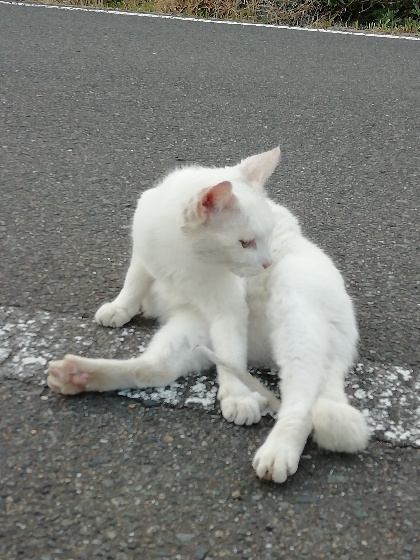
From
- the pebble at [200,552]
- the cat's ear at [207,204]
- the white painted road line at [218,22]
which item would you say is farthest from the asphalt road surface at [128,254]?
the cat's ear at [207,204]

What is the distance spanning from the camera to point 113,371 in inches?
83.7

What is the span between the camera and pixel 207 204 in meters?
2.26

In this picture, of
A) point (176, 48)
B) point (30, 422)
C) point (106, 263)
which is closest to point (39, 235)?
point (106, 263)

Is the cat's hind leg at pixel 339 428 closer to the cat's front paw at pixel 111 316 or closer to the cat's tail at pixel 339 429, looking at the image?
the cat's tail at pixel 339 429

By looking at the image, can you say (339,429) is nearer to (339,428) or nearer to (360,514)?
(339,428)

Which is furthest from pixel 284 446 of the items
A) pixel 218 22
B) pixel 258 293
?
pixel 218 22

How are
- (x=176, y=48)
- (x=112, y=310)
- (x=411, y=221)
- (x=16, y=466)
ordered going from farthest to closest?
(x=176, y=48) < (x=411, y=221) < (x=112, y=310) < (x=16, y=466)

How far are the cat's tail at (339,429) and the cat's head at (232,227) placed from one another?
25.1 inches

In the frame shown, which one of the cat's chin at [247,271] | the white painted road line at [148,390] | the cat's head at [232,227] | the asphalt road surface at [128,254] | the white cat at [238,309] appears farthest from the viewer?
the cat's chin at [247,271]

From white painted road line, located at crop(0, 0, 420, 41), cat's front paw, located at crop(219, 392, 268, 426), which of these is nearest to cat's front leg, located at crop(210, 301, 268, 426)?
cat's front paw, located at crop(219, 392, 268, 426)

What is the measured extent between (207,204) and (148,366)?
1.80 ft

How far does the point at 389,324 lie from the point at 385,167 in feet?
5.77

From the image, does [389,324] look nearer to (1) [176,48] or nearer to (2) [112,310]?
(2) [112,310]

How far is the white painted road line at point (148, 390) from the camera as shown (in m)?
2.14
